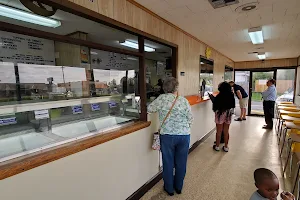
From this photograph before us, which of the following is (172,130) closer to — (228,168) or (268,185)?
(268,185)

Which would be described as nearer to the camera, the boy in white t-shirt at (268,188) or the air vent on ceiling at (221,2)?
the boy in white t-shirt at (268,188)

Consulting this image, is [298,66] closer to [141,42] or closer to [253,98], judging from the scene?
[253,98]

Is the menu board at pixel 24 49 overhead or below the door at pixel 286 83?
overhead

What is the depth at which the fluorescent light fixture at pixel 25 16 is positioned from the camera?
2.18 meters

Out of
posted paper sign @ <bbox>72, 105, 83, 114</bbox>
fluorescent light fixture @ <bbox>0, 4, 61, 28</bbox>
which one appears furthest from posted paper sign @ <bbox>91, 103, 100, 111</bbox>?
fluorescent light fixture @ <bbox>0, 4, 61, 28</bbox>

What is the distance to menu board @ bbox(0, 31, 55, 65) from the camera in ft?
8.25

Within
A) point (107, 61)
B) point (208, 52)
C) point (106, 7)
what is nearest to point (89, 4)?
point (106, 7)

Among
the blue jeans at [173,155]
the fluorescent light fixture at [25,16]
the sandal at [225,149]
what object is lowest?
the sandal at [225,149]

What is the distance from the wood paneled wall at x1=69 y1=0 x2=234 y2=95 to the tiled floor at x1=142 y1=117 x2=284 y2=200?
53.6 inches

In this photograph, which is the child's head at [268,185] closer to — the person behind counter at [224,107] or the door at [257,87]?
the person behind counter at [224,107]

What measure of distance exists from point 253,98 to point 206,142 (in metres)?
4.83

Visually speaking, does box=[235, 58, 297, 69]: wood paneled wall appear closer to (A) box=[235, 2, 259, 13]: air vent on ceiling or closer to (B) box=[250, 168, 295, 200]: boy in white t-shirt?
(A) box=[235, 2, 259, 13]: air vent on ceiling

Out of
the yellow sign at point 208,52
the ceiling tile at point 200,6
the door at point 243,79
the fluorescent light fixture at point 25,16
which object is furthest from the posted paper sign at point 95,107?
the door at point 243,79

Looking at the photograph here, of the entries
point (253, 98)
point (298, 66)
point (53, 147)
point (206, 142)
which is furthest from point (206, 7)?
point (253, 98)
